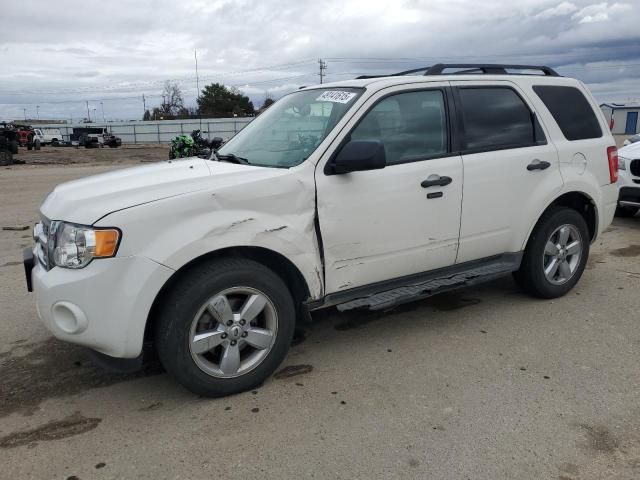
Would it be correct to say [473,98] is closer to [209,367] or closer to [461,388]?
[461,388]

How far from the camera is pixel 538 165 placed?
14.1 feet

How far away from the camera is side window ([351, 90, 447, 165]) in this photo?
3.67 meters

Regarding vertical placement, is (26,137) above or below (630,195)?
above

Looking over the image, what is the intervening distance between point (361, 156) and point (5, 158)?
24.4 meters

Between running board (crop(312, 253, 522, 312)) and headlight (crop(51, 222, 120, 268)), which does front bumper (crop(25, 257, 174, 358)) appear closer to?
headlight (crop(51, 222, 120, 268))

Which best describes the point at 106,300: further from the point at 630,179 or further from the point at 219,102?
the point at 219,102

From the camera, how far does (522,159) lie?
13.9 ft

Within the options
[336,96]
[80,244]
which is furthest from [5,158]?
[80,244]

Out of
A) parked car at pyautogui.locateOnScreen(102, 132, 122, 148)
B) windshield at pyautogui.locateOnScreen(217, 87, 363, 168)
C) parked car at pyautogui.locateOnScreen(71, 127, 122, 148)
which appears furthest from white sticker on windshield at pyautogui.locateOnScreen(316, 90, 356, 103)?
parked car at pyautogui.locateOnScreen(102, 132, 122, 148)

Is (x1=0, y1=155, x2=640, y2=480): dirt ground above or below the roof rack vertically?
below

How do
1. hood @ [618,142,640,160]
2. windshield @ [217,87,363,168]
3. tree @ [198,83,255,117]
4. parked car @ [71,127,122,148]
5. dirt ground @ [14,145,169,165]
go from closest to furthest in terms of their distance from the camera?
windshield @ [217,87,363,168], hood @ [618,142,640,160], dirt ground @ [14,145,169,165], parked car @ [71,127,122,148], tree @ [198,83,255,117]

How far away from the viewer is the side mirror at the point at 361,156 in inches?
129

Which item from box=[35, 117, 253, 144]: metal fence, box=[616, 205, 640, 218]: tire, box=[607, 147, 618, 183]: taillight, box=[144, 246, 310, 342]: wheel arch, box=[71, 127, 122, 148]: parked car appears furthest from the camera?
box=[35, 117, 253, 144]: metal fence

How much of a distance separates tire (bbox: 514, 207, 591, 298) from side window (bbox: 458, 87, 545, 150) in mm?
686
